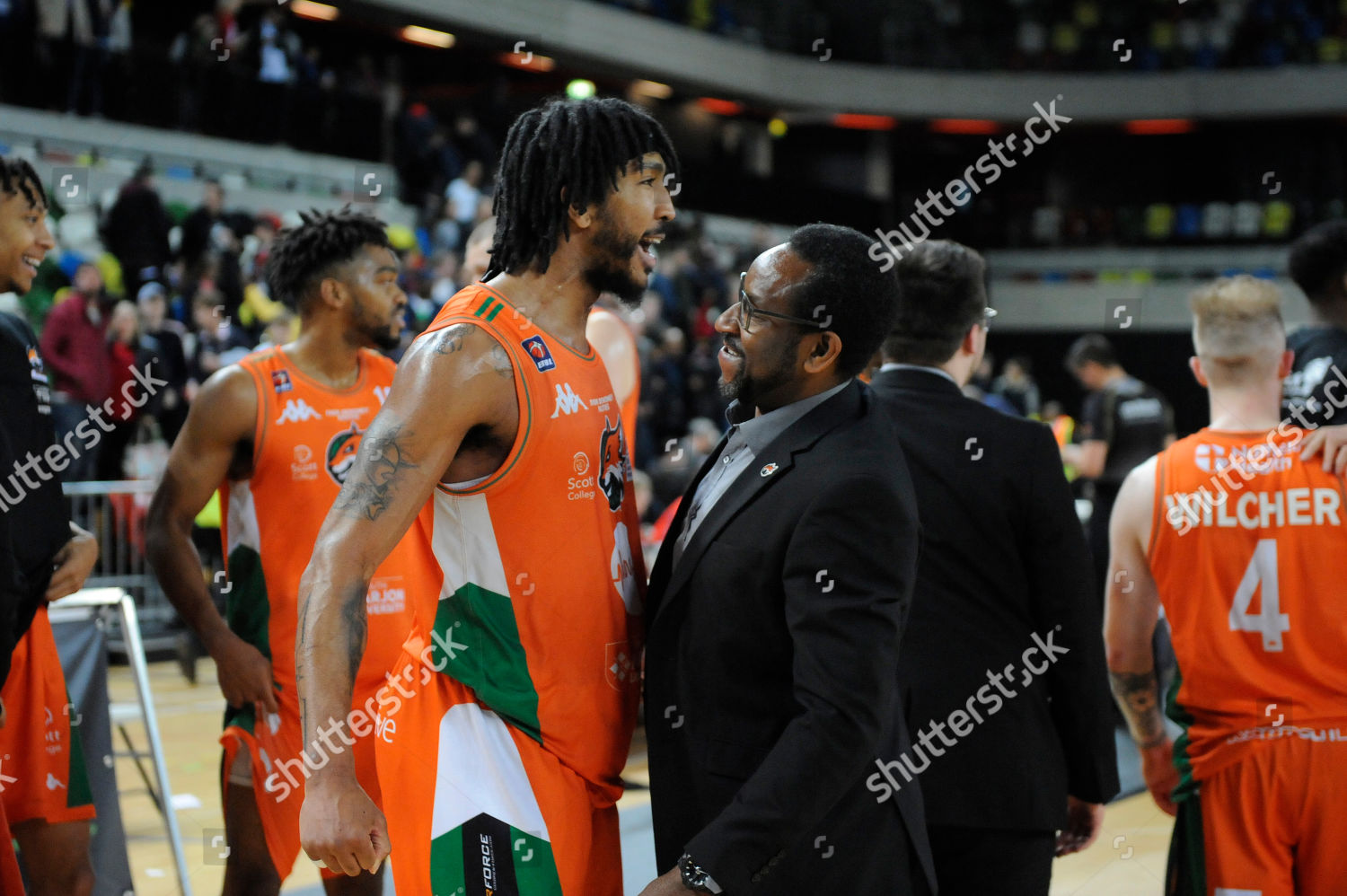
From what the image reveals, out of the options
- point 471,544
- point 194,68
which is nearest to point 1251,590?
point 471,544

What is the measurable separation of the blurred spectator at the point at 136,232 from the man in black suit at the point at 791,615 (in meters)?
10.0

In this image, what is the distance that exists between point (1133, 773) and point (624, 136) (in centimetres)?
514

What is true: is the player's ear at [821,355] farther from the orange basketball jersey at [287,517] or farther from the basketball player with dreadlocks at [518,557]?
the orange basketball jersey at [287,517]

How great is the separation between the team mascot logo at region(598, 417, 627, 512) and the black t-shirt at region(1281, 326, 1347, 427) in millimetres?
1858

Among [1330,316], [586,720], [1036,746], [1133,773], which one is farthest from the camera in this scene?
[1133,773]

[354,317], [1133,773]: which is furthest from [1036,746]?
[1133,773]

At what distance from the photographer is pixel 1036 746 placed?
279cm

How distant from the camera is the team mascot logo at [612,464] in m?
2.33

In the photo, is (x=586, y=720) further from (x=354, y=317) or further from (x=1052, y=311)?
(x=1052, y=311)

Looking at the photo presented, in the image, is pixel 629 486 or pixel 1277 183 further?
pixel 1277 183

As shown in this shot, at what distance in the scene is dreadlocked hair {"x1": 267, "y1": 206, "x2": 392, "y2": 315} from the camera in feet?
12.1

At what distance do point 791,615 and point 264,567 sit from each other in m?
1.97

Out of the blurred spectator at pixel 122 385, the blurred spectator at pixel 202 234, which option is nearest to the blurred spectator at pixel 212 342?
the blurred spectator at pixel 122 385

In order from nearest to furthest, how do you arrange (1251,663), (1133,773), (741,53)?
(1251,663) → (1133,773) → (741,53)
